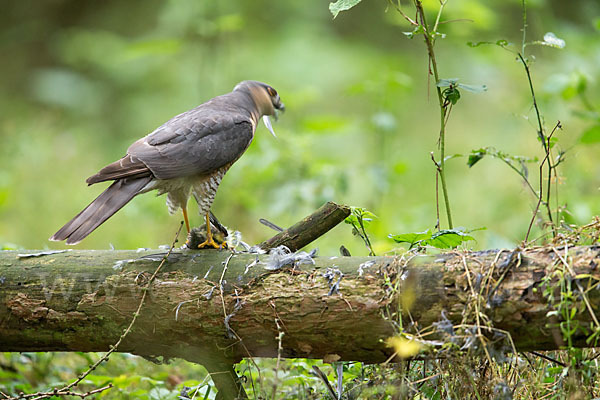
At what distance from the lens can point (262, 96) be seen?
3.59 m

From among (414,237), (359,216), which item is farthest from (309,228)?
(414,237)

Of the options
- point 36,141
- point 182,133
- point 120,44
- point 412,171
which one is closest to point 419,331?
point 182,133

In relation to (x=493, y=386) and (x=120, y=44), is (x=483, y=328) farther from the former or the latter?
(x=120, y=44)

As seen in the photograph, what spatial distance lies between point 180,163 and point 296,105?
2.72m

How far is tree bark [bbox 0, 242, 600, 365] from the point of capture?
6.22 feet

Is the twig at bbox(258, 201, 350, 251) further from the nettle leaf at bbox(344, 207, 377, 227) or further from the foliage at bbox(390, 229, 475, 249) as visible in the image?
the foliage at bbox(390, 229, 475, 249)

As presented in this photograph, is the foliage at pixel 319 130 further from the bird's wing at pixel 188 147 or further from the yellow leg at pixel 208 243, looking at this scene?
the bird's wing at pixel 188 147

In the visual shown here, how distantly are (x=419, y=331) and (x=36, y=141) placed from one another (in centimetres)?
617

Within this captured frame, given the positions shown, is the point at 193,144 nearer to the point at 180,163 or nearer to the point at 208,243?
the point at 180,163

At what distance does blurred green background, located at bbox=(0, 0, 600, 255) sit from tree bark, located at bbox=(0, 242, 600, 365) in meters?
1.76

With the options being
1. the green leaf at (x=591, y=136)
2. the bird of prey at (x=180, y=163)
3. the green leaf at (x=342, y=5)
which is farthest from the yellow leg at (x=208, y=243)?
the green leaf at (x=591, y=136)

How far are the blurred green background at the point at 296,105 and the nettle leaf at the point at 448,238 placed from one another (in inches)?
55.5

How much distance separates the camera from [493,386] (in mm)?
2064

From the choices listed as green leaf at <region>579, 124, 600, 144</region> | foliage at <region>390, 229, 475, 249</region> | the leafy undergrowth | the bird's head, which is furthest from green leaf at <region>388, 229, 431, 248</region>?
green leaf at <region>579, 124, 600, 144</region>
